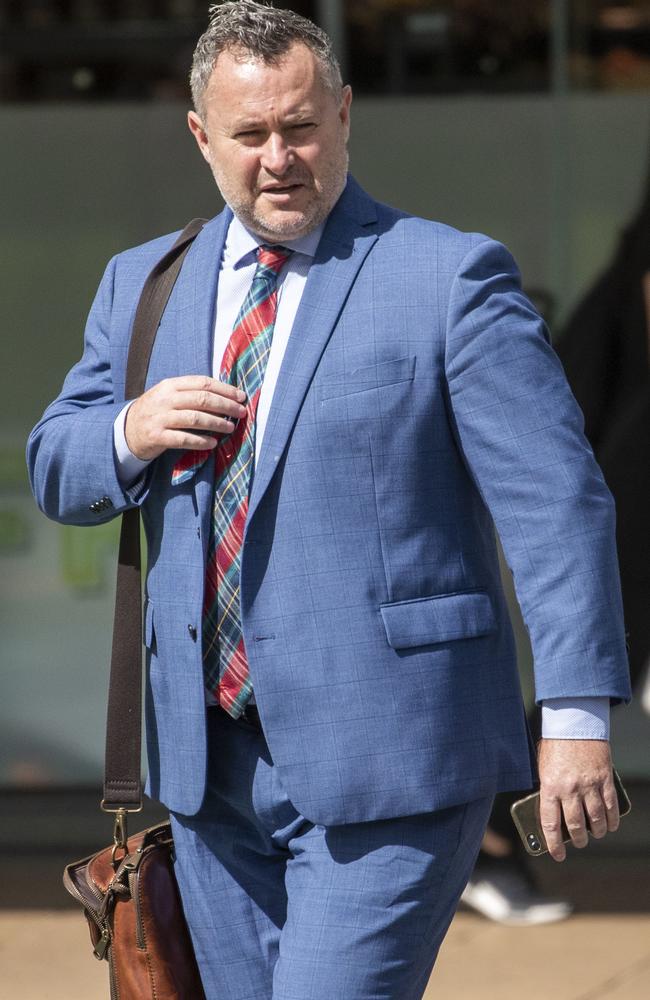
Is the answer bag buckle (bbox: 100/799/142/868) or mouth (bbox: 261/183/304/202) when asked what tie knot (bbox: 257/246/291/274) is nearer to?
mouth (bbox: 261/183/304/202)

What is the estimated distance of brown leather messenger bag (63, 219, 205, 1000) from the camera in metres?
2.68

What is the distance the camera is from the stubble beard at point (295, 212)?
8.32 ft

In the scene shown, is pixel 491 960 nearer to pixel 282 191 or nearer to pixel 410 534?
pixel 410 534

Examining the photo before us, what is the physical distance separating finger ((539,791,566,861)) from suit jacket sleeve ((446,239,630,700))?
0.53ft

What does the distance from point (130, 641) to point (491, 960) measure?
236cm

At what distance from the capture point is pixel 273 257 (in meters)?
2.63

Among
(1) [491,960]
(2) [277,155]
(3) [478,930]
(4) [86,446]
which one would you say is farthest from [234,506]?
(3) [478,930]

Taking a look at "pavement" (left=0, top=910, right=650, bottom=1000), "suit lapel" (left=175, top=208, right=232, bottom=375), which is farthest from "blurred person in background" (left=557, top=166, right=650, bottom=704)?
"suit lapel" (left=175, top=208, right=232, bottom=375)

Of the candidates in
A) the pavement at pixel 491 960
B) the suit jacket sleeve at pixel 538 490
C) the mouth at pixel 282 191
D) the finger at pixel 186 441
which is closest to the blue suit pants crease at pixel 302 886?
the suit jacket sleeve at pixel 538 490

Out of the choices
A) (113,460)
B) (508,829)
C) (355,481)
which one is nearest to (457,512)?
(355,481)

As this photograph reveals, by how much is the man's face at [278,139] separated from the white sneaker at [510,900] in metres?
2.93

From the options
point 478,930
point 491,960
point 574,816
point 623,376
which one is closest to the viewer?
point 574,816

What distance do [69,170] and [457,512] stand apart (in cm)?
330

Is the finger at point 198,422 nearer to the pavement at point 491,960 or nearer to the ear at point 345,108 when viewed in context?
the ear at point 345,108
